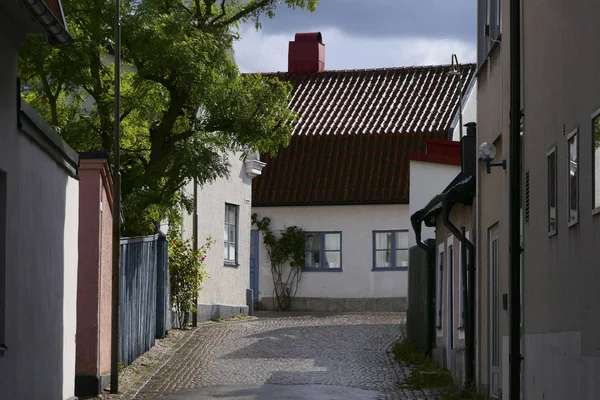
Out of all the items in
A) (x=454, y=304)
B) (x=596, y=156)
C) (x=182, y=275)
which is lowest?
(x=454, y=304)

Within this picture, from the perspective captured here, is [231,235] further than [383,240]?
No

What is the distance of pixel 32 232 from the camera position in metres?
11.3

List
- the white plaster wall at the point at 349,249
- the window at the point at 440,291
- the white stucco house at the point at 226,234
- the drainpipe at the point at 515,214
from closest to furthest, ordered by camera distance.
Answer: the drainpipe at the point at 515,214 < the window at the point at 440,291 < the white stucco house at the point at 226,234 < the white plaster wall at the point at 349,249

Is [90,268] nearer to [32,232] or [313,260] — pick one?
[32,232]

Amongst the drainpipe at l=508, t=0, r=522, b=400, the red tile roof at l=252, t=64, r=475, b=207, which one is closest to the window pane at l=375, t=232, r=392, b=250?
the red tile roof at l=252, t=64, r=475, b=207

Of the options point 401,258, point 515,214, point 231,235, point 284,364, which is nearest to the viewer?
point 515,214

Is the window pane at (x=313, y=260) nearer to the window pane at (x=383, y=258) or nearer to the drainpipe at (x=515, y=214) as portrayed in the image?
the window pane at (x=383, y=258)

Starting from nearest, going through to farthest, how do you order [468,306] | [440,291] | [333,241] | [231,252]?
[468,306]
[440,291]
[231,252]
[333,241]

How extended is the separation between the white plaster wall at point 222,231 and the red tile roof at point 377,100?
274 inches

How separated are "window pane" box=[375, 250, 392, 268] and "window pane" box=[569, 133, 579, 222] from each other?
2651 centimetres

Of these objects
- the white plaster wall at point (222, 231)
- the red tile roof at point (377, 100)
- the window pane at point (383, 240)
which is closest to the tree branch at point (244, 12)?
the white plaster wall at point (222, 231)

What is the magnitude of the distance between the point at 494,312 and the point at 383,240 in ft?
70.6

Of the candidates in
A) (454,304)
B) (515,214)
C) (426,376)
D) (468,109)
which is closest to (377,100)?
(468,109)

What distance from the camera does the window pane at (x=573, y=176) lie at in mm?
9648
